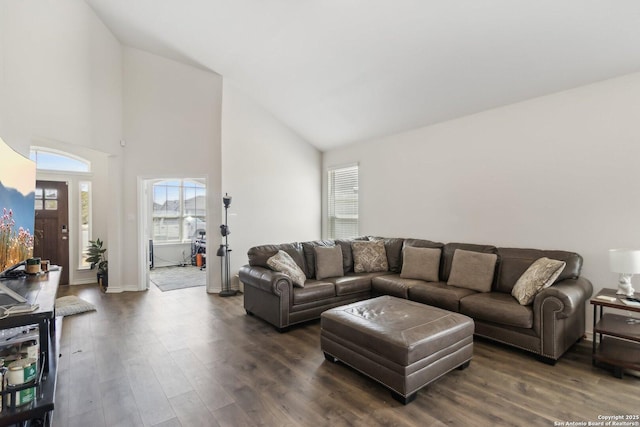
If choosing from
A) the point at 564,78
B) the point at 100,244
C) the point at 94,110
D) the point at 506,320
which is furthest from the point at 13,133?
the point at 564,78

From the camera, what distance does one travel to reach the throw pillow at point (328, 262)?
4.27 metres

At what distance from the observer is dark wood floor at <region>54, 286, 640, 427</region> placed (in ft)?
6.73

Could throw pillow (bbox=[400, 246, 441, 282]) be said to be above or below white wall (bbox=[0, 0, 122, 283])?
below

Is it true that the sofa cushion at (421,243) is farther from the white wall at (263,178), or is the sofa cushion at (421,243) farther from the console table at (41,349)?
the console table at (41,349)

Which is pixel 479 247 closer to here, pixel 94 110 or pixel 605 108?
pixel 605 108

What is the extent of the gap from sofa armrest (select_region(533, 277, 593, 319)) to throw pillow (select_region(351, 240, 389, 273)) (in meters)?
2.08

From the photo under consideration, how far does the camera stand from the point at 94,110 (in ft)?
15.7

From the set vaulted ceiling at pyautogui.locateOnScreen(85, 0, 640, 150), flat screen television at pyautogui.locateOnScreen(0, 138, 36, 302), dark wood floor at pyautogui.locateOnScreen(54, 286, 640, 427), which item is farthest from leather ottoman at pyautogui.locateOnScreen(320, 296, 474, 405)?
vaulted ceiling at pyautogui.locateOnScreen(85, 0, 640, 150)

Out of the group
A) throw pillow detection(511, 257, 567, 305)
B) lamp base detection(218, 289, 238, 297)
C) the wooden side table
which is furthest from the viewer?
lamp base detection(218, 289, 238, 297)

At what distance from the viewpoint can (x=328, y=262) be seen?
14.2ft

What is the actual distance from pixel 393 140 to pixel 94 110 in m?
4.72

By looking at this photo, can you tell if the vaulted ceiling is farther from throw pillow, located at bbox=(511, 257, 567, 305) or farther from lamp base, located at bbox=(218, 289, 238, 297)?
lamp base, located at bbox=(218, 289, 238, 297)

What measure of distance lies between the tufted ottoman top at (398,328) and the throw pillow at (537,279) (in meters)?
0.79

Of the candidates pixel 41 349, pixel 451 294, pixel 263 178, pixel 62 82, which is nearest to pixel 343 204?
pixel 263 178
